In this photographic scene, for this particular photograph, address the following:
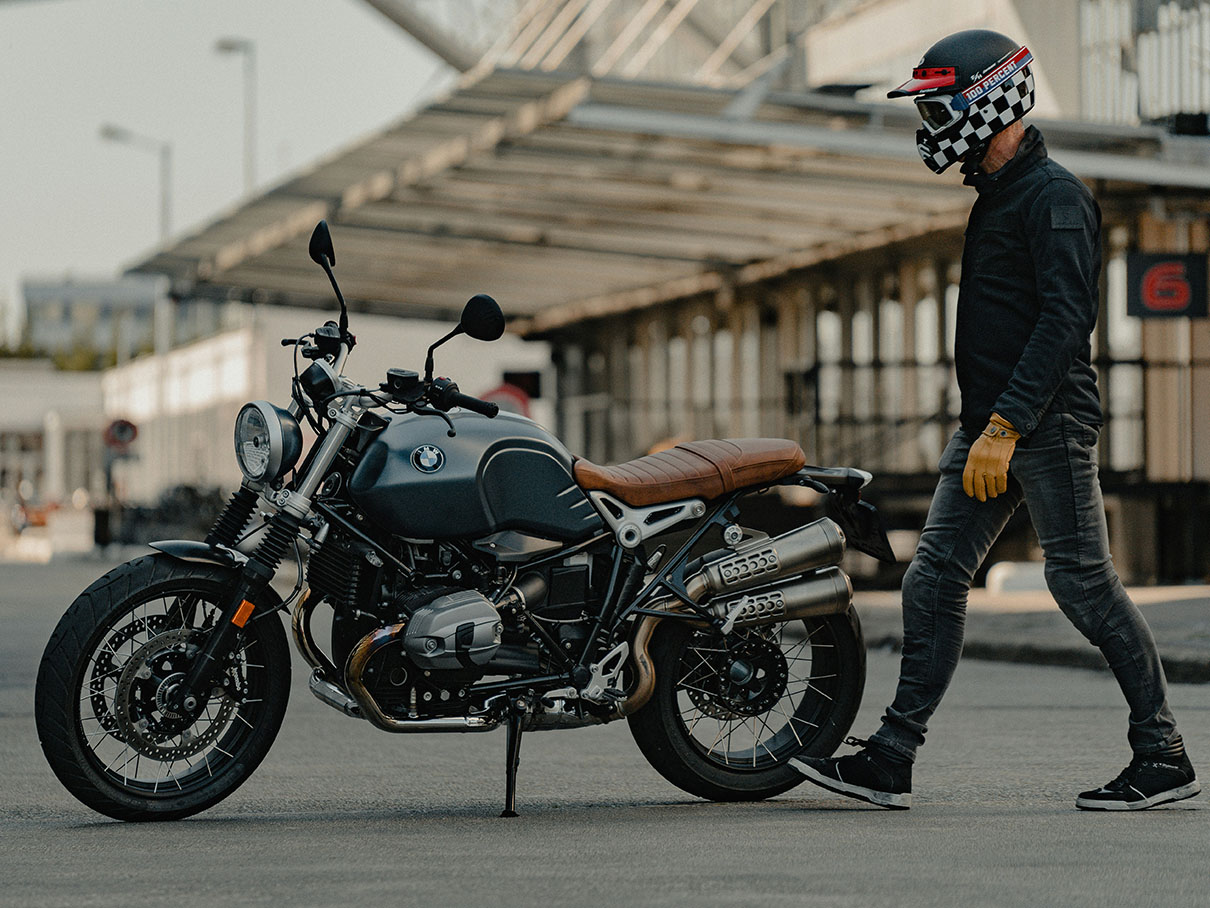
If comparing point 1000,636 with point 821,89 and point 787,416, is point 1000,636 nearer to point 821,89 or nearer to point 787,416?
point 821,89

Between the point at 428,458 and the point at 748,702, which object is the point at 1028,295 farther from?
the point at 428,458

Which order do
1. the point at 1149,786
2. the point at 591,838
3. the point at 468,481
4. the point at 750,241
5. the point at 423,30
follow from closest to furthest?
1. the point at 591,838
2. the point at 468,481
3. the point at 1149,786
4. the point at 750,241
5. the point at 423,30

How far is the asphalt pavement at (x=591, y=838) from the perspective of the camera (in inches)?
185

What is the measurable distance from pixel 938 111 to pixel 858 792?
1874 millimetres

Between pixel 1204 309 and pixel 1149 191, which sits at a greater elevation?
pixel 1149 191

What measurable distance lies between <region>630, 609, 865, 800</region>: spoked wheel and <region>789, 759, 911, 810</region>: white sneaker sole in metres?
0.24

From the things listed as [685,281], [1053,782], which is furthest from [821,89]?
[1053,782]

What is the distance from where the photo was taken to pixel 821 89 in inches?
773

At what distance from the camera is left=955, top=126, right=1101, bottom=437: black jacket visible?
226 inches

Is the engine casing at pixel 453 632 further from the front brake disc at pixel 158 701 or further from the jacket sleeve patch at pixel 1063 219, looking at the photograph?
the jacket sleeve patch at pixel 1063 219

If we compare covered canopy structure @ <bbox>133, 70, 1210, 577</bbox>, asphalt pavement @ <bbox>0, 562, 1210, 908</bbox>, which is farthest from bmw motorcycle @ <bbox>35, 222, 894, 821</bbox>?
covered canopy structure @ <bbox>133, 70, 1210, 577</bbox>

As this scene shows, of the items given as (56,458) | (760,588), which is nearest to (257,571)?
(760,588)

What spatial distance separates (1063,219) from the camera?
577cm

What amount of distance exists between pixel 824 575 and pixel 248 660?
1.65m
